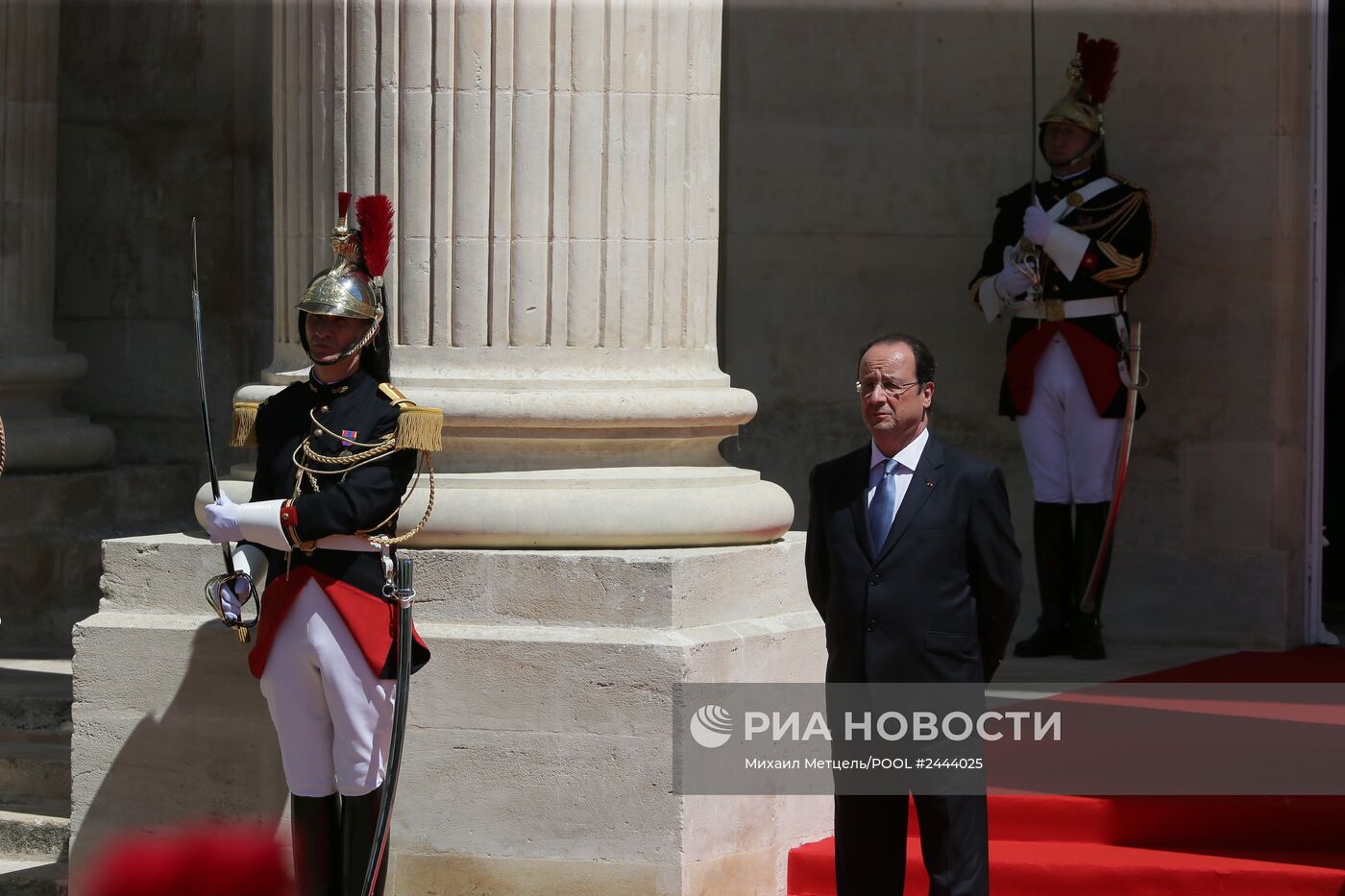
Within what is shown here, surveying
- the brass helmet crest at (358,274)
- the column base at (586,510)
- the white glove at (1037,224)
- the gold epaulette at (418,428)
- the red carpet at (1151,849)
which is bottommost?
the red carpet at (1151,849)

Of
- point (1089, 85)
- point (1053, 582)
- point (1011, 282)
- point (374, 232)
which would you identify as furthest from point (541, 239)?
point (1053, 582)

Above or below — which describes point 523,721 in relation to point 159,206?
below

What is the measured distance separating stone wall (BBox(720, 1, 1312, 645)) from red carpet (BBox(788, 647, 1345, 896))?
8.31 feet

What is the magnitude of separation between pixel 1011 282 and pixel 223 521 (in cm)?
392

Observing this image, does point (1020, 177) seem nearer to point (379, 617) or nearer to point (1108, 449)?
point (1108, 449)

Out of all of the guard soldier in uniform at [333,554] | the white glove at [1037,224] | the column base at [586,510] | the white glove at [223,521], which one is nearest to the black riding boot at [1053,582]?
the white glove at [1037,224]

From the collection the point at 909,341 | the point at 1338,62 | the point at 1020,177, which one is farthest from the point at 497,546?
the point at 1338,62

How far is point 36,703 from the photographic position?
763 cm

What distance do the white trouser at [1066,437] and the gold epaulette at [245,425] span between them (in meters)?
3.63

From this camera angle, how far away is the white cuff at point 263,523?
5.65m

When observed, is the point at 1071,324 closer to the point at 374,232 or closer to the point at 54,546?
the point at 374,232

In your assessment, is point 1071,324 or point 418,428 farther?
point 1071,324

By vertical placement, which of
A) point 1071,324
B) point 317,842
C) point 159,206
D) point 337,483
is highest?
point 159,206

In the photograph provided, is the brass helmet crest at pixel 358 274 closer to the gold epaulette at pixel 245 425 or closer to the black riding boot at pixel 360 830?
the gold epaulette at pixel 245 425
